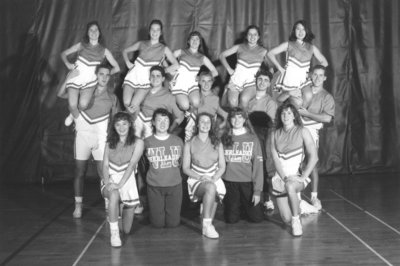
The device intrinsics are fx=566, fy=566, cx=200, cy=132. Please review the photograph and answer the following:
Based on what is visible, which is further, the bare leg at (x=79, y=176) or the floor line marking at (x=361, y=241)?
the bare leg at (x=79, y=176)

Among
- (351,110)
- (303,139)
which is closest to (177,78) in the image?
(303,139)

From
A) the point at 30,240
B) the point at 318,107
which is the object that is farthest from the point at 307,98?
the point at 30,240

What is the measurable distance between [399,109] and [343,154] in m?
0.78

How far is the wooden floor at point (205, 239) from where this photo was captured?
3453 mm

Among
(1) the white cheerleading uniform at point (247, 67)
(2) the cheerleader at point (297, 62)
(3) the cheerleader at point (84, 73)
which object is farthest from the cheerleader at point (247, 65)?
(3) the cheerleader at point (84, 73)

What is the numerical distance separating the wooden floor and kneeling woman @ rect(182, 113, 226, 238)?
0.29 m

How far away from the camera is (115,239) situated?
3.76m

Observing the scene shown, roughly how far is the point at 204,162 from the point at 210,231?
21.6 inches

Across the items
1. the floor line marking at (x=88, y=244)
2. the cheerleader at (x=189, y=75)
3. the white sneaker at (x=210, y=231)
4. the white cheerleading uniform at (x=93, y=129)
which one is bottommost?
the floor line marking at (x=88, y=244)

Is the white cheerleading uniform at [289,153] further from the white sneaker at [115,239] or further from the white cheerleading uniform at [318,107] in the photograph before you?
the white sneaker at [115,239]

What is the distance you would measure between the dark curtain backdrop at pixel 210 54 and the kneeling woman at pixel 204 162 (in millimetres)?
1614

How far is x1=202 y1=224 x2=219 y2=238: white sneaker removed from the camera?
3889mm

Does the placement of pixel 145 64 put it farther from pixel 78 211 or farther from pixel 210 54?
pixel 78 211

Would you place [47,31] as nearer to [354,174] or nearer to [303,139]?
[303,139]
